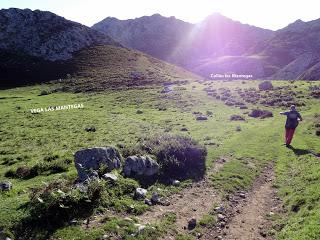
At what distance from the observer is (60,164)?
82.0ft

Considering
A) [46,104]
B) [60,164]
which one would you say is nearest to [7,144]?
[60,164]

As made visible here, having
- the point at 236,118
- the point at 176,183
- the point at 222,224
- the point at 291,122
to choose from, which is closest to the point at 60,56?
the point at 236,118

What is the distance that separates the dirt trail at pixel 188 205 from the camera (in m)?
16.3

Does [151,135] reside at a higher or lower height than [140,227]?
lower

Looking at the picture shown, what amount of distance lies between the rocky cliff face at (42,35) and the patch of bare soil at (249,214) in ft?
430

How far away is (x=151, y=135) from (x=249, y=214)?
17003 millimetres

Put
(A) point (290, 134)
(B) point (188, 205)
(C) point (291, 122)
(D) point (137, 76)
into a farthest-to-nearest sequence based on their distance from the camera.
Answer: (D) point (137, 76) < (A) point (290, 134) < (C) point (291, 122) < (B) point (188, 205)

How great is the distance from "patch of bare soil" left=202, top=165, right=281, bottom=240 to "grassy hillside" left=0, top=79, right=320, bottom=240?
1.58 feet

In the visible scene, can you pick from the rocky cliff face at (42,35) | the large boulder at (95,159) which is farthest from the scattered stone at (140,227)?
the rocky cliff face at (42,35)

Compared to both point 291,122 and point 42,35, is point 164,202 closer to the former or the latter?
point 291,122

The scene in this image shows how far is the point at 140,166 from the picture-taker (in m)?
20.8

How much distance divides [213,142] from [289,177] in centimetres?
1094

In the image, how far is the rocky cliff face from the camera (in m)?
144

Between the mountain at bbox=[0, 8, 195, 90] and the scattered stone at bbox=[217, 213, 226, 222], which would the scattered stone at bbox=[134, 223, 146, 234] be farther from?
the mountain at bbox=[0, 8, 195, 90]
